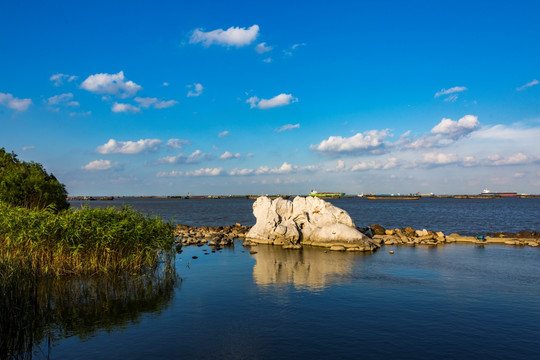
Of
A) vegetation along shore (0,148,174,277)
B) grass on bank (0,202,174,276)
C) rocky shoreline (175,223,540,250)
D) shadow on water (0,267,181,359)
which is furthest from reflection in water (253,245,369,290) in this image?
grass on bank (0,202,174,276)

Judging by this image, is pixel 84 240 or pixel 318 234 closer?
pixel 84 240

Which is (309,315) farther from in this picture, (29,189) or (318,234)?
(29,189)

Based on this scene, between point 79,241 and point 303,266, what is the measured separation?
19.9 metres

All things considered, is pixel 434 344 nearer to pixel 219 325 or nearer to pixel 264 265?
pixel 219 325

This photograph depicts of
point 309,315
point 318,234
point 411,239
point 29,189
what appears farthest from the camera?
point 411,239

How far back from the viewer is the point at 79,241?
2542 centimetres

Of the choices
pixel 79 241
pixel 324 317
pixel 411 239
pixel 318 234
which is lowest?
pixel 324 317

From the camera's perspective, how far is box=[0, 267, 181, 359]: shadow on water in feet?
51.7

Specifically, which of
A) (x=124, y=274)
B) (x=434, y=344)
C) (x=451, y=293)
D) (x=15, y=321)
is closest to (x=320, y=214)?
(x=451, y=293)

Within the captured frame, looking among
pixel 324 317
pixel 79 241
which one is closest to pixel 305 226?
pixel 324 317

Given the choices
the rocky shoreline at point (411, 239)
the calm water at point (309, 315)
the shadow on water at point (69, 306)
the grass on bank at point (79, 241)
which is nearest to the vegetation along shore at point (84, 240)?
the grass on bank at point (79, 241)

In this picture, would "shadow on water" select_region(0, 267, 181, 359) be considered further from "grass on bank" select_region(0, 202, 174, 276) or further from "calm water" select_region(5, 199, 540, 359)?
"grass on bank" select_region(0, 202, 174, 276)

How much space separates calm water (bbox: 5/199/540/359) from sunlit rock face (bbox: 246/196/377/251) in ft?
37.2

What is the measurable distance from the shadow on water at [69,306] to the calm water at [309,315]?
0.12 meters
